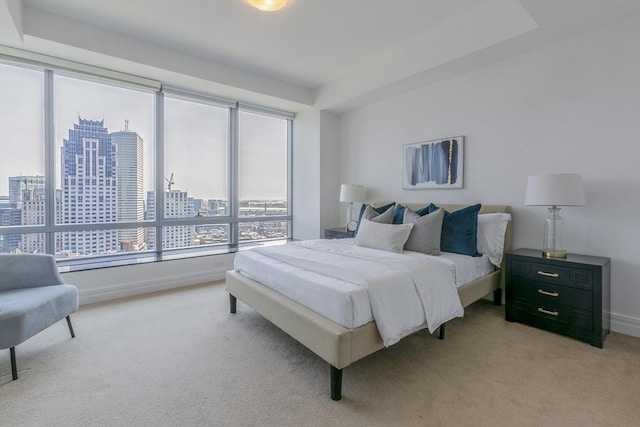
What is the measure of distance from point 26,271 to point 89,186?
5.07 feet

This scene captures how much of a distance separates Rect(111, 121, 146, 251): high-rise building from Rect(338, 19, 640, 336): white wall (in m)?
3.79

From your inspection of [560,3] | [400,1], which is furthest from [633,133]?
[400,1]

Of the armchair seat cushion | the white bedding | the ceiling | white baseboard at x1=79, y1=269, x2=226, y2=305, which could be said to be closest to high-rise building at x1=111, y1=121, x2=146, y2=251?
white baseboard at x1=79, y1=269, x2=226, y2=305

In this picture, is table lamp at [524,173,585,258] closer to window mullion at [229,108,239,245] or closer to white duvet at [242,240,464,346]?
white duvet at [242,240,464,346]

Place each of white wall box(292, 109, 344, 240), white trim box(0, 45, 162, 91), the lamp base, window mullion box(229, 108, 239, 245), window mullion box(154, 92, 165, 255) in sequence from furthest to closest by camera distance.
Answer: white wall box(292, 109, 344, 240) < window mullion box(229, 108, 239, 245) < window mullion box(154, 92, 165, 255) < white trim box(0, 45, 162, 91) < the lamp base

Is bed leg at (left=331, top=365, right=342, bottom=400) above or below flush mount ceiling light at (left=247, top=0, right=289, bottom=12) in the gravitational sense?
below

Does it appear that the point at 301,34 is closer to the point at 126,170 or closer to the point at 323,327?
the point at 126,170

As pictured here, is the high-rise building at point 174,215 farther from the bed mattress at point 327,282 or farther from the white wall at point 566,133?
the white wall at point 566,133

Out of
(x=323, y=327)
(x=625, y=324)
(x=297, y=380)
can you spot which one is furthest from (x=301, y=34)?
(x=625, y=324)

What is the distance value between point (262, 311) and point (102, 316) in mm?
1760

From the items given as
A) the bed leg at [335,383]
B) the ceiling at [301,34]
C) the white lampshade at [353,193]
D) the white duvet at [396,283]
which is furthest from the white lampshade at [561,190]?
the white lampshade at [353,193]

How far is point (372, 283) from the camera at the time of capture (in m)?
1.86

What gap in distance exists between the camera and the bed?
1669mm

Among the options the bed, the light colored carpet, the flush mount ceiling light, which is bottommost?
the light colored carpet
